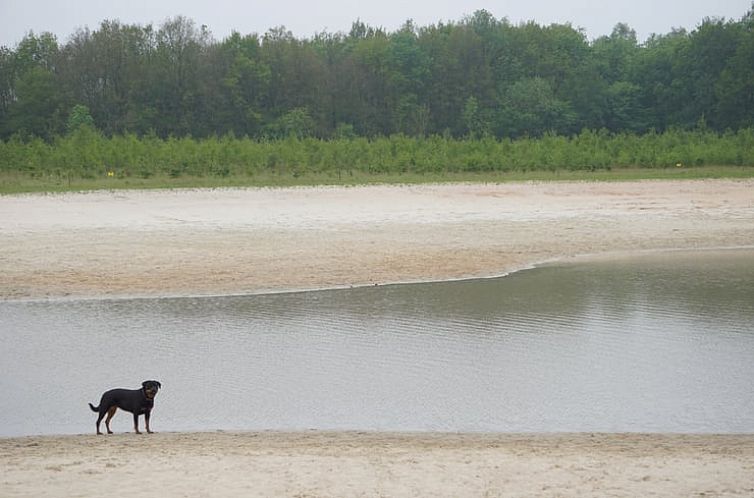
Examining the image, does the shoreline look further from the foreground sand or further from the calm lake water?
the foreground sand

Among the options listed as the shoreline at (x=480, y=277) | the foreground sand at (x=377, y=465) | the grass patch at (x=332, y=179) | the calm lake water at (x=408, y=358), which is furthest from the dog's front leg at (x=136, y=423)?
the grass patch at (x=332, y=179)

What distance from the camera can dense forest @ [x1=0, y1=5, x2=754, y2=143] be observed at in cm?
5834

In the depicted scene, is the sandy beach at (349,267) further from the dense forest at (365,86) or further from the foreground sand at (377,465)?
the dense forest at (365,86)

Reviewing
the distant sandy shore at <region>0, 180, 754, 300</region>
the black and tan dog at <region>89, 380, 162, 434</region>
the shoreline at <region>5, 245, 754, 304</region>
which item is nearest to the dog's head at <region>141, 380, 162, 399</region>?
the black and tan dog at <region>89, 380, 162, 434</region>

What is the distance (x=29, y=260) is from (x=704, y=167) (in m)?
29.0

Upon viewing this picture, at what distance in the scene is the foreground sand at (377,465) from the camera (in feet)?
20.6

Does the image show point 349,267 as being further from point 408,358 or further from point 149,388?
point 149,388

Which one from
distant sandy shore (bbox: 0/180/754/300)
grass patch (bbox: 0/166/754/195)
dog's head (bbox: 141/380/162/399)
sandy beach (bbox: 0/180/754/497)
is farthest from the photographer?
grass patch (bbox: 0/166/754/195)

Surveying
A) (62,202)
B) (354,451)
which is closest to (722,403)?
(354,451)

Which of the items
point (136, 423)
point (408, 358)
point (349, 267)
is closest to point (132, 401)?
point (136, 423)

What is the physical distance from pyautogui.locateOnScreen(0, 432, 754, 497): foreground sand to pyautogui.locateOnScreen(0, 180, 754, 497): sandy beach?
0.07ft

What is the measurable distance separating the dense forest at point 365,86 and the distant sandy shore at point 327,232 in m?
28.1

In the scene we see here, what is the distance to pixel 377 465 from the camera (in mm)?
6918

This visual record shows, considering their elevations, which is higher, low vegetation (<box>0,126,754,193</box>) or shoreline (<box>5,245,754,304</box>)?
low vegetation (<box>0,126,754,193</box>)
